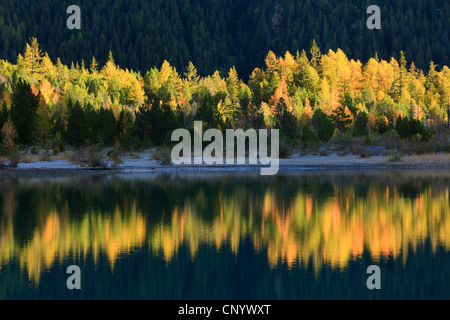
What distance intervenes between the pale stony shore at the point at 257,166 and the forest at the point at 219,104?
4894 millimetres

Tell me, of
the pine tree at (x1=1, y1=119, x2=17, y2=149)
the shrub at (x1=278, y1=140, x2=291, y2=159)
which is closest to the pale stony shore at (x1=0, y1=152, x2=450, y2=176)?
the shrub at (x1=278, y1=140, x2=291, y2=159)

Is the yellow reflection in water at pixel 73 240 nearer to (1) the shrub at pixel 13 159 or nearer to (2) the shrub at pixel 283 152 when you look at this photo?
(1) the shrub at pixel 13 159

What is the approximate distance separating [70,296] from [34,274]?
1951mm

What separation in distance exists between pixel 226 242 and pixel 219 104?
275 ft

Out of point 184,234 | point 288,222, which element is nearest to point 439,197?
point 288,222

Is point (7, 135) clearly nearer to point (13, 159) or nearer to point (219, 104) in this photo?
point (13, 159)

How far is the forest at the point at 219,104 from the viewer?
191 feet

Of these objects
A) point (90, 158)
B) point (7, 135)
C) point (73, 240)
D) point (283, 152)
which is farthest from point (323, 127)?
point (73, 240)

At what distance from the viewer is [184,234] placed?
18.7m

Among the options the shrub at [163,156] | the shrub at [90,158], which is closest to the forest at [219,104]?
the shrub at [163,156]

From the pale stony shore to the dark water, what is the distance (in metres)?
13.2

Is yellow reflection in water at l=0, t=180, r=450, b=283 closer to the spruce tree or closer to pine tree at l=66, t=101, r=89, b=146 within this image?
pine tree at l=66, t=101, r=89, b=146
